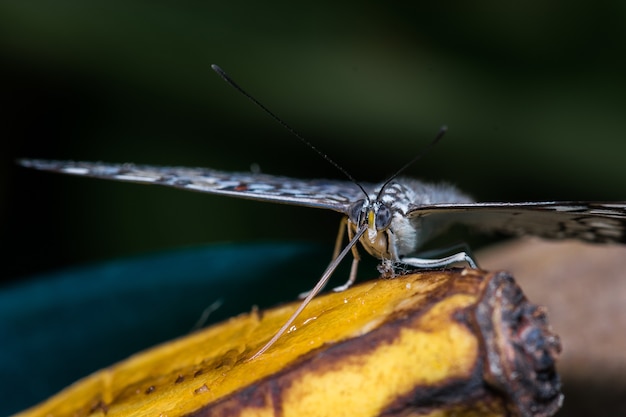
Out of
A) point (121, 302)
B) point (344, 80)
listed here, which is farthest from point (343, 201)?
point (344, 80)

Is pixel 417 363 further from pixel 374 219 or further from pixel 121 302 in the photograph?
pixel 121 302

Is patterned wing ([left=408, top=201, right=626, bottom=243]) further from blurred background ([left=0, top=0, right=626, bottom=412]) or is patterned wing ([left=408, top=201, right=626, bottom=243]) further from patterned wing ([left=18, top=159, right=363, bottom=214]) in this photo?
blurred background ([left=0, top=0, right=626, bottom=412])


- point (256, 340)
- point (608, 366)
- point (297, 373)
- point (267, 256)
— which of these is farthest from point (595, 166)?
point (297, 373)

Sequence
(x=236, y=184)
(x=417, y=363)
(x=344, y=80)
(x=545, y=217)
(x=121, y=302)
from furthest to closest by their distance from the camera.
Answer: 1. (x=344, y=80)
2. (x=121, y=302)
3. (x=236, y=184)
4. (x=545, y=217)
5. (x=417, y=363)

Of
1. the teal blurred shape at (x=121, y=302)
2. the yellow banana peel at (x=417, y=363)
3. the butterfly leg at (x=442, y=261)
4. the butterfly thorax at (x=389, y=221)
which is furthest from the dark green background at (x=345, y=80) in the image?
the yellow banana peel at (x=417, y=363)

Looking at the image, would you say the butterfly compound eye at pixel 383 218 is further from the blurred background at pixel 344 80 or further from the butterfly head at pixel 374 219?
the blurred background at pixel 344 80

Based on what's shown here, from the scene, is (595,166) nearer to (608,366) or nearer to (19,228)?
(608,366)
